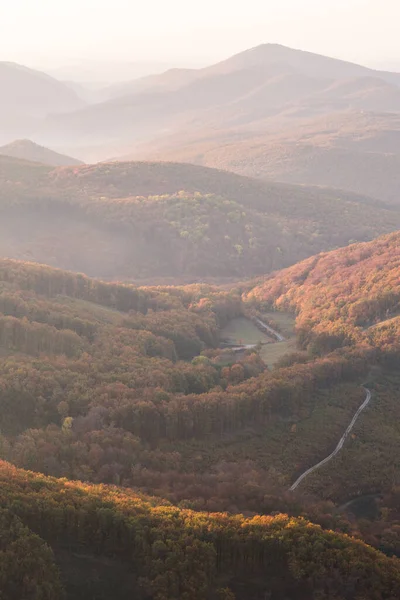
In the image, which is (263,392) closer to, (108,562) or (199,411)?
(199,411)

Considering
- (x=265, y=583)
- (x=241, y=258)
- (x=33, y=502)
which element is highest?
(x=33, y=502)

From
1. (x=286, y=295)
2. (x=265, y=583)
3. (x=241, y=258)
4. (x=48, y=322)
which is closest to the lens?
(x=265, y=583)

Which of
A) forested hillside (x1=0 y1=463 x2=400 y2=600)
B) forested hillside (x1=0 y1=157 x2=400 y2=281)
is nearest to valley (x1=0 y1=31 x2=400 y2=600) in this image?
forested hillside (x1=0 y1=463 x2=400 y2=600)

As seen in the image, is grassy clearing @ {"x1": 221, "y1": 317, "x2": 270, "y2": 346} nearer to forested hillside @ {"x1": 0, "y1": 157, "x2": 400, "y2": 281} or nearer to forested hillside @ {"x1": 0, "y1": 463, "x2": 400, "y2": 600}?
forested hillside @ {"x1": 0, "y1": 463, "x2": 400, "y2": 600}

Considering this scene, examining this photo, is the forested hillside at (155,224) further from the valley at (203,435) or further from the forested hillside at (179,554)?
the forested hillside at (179,554)

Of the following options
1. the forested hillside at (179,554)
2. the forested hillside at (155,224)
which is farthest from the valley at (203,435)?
the forested hillside at (155,224)

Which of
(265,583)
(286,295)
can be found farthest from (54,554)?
(286,295)
